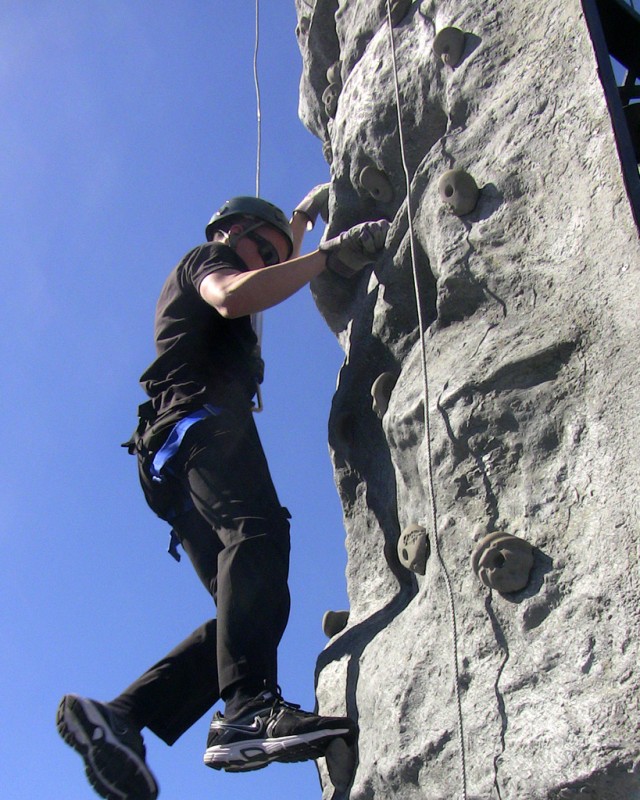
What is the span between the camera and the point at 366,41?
5.57 m

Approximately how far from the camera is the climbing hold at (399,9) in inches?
202

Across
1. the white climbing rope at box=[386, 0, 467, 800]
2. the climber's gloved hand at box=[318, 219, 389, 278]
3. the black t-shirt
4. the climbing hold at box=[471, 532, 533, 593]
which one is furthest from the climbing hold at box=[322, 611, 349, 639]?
the climber's gloved hand at box=[318, 219, 389, 278]

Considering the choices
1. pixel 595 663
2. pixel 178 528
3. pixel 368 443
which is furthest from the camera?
pixel 368 443

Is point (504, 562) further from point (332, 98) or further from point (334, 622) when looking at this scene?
point (332, 98)

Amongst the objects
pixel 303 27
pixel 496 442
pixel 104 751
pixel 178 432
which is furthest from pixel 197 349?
pixel 303 27

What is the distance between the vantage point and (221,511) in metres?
4.05

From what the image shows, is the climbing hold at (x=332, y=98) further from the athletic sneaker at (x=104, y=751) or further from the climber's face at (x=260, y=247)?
the athletic sneaker at (x=104, y=751)

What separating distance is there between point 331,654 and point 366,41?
3238 mm

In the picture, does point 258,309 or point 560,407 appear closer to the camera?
point 560,407

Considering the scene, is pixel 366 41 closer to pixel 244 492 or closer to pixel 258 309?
pixel 258 309

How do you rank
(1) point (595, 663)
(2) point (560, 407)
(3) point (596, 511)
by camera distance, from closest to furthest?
(1) point (595, 663), (3) point (596, 511), (2) point (560, 407)

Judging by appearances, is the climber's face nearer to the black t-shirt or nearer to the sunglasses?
the sunglasses

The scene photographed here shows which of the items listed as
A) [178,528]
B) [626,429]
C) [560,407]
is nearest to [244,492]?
[178,528]

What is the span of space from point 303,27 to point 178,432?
11.6ft
